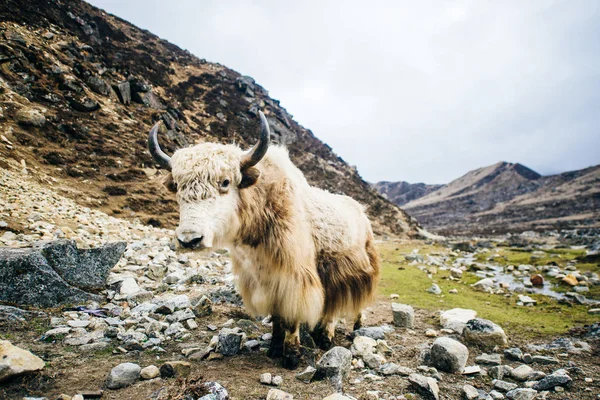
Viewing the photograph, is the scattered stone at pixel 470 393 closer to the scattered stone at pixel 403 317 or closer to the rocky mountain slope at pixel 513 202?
the scattered stone at pixel 403 317

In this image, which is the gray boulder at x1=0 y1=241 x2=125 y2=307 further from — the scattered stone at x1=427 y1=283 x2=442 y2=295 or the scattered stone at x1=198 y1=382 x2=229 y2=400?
the scattered stone at x1=427 y1=283 x2=442 y2=295

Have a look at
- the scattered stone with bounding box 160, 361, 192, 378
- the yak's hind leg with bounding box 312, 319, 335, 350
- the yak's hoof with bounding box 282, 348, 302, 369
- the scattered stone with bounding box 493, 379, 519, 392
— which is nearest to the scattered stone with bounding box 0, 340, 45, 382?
the scattered stone with bounding box 160, 361, 192, 378

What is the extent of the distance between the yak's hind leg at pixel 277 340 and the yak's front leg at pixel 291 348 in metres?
0.18

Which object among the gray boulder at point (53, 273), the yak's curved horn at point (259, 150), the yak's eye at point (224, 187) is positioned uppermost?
the yak's curved horn at point (259, 150)

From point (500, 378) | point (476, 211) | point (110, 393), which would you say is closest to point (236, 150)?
point (110, 393)

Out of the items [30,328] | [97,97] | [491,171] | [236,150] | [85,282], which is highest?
[491,171]

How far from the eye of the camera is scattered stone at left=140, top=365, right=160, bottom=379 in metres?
2.83

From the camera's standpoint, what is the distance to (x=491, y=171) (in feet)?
452

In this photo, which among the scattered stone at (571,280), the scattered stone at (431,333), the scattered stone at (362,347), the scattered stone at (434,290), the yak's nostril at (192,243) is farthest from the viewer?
the scattered stone at (571,280)

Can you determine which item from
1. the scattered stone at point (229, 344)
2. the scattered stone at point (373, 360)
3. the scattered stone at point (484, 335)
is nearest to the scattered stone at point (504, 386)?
the scattered stone at point (484, 335)

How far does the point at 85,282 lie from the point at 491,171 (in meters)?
165

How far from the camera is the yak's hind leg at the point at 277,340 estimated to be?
3682 millimetres

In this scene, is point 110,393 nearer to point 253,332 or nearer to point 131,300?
point 253,332

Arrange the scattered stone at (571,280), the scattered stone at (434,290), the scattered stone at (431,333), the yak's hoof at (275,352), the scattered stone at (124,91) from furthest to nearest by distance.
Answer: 1. the scattered stone at (124,91)
2. the scattered stone at (571,280)
3. the scattered stone at (434,290)
4. the scattered stone at (431,333)
5. the yak's hoof at (275,352)
